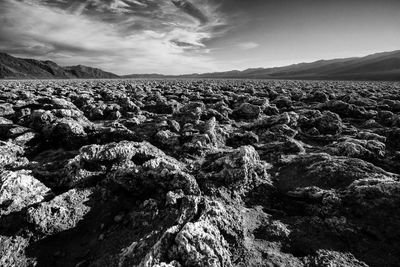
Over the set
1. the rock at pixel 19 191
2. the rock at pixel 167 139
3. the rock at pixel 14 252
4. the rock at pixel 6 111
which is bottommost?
the rock at pixel 14 252

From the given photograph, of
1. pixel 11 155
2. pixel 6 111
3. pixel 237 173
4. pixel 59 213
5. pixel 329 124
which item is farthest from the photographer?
pixel 6 111

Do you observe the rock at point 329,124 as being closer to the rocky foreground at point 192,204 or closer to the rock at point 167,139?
the rocky foreground at point 192,204

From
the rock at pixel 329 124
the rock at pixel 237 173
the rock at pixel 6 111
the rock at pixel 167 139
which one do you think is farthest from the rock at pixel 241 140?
the rock at pixel 6 111

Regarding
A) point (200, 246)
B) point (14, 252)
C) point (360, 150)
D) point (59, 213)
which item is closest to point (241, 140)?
point (360, 150)

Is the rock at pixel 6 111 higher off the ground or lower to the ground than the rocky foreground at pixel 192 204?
higher

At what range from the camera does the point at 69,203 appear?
391cm

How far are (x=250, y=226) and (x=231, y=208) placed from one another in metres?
0.39

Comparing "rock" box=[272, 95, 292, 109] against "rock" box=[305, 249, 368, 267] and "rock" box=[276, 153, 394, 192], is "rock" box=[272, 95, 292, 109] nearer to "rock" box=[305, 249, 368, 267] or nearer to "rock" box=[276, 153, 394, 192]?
"rock" box=[276, 153, 394, 192]

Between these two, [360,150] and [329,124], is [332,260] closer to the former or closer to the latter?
[360,150]

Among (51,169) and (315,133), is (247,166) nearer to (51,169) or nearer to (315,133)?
(51,169)

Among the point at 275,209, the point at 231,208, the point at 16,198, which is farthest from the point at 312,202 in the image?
the point at 16,198

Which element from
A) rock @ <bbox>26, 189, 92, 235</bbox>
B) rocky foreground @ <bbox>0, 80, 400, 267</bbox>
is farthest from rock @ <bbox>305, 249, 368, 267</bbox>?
rock @ <bbox>26, 189, 92, 235</bbox>

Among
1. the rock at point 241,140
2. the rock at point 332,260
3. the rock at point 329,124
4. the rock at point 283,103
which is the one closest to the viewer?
the rock at point 332,260

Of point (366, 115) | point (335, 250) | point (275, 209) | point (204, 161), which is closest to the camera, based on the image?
point (335, 250)
